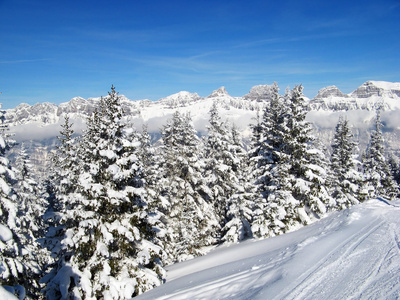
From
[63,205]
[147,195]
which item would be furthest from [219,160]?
[63,205]

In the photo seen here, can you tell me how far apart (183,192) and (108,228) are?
44.3ft

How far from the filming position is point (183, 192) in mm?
26391

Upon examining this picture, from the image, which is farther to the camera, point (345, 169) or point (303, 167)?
point (345, 169)

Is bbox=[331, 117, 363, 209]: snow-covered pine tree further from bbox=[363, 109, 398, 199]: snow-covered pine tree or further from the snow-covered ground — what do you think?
the snow-covered ground

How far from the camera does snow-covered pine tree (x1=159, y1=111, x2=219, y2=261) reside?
81.4 feet

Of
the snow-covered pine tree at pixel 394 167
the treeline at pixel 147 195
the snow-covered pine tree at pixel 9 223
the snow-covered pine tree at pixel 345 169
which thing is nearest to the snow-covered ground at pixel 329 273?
the treeline at pixel 147 195

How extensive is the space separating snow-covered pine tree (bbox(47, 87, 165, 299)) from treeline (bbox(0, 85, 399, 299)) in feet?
0.17

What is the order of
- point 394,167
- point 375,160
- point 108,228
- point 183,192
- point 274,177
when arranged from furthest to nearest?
point 394,167 → point 375,160 → point 183,192 → point 274,177 → point 108,228

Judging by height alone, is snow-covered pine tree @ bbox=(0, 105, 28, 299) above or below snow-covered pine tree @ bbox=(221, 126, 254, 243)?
above

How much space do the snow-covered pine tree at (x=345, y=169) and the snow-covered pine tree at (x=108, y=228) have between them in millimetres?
23827

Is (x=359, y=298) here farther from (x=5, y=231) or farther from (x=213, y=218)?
(x=213, y=218)

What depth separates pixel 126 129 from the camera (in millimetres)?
14859

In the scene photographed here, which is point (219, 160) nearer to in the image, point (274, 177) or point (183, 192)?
point (183, 192)

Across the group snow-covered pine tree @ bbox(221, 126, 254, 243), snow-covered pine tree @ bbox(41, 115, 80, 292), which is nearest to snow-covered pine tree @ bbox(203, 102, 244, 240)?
snow-covered pine tree @ bbox(221, 126, 254, 243)
